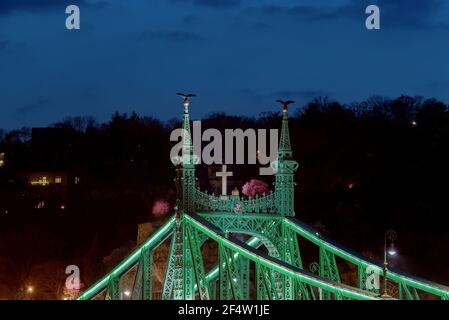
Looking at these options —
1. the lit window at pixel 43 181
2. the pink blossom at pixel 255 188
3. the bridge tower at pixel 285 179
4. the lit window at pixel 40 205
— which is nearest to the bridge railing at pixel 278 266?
the bridge tower at pixel 285 179

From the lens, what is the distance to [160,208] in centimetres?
5116

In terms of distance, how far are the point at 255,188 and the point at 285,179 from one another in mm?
19133

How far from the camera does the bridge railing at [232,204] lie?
28625 mm

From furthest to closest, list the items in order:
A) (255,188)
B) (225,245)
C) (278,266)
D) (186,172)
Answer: (255,188)
(186,172)
(225,245)
(278,266)

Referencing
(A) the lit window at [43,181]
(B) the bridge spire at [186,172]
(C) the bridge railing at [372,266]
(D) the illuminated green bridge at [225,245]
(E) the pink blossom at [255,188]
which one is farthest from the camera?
(A) the lit window at [43,181]

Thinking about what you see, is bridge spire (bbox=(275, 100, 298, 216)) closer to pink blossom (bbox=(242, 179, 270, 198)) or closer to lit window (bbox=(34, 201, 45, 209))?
pink blossom (bbox=(242, 179, 270, 198))

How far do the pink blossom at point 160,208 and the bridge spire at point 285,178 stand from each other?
70.1 feet

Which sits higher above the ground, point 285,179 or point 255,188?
point 285,179

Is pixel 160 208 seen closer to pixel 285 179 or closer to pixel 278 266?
pixel 285 179

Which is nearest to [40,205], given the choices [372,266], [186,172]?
[186,172]

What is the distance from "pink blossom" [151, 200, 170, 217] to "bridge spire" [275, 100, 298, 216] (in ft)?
70.1

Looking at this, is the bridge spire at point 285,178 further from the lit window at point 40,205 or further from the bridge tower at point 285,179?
the lit window at point 40,205

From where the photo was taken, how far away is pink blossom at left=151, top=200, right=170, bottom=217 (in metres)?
50.4
